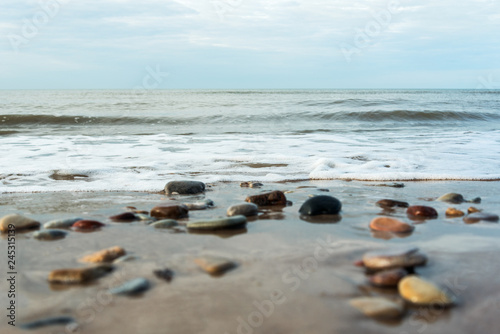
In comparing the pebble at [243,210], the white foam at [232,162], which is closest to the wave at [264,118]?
the white foam at [232,162]

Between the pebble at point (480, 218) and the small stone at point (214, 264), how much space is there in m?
1.62

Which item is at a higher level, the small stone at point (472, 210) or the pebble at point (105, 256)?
the small stone at point (472, 210)

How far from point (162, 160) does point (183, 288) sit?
4063mm

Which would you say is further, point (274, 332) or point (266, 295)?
point (266, 295)

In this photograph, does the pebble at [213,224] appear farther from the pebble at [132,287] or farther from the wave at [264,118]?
the wave at [264,118]

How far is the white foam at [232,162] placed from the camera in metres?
4.36

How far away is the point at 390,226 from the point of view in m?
2.45

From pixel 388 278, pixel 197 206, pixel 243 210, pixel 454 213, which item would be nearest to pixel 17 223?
pixel 197 206

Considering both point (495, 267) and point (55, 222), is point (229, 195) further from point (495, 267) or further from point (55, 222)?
point (495, 267)

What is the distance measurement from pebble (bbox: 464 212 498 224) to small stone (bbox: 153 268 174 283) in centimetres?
187

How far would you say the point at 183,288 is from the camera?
1.69 meters

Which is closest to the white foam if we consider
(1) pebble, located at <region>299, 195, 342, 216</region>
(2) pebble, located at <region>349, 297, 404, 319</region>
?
(1) pebble, located at <region>299, 195, 342, 216</region>

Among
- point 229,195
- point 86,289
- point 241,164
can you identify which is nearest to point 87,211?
point 229,195

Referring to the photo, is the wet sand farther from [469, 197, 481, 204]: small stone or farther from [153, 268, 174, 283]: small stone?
[469, 197, 481, 204]: small stone
